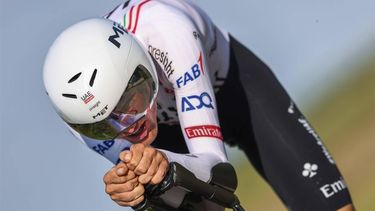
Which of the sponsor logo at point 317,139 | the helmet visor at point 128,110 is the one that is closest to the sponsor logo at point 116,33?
the helmet visor at point 128,110

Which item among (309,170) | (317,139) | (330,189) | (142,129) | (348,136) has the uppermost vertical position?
(142,129)

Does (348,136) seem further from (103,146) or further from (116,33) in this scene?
(116,33)

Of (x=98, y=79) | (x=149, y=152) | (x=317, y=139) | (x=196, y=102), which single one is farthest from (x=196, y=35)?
(x=149, y=152)

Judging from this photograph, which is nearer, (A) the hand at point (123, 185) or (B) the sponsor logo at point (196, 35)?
(A) the hand at point (123, 185)

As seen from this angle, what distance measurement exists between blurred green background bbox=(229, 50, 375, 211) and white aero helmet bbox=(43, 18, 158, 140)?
5.04 meters

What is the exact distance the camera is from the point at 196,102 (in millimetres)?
6133

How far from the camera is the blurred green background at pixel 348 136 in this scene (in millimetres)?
10922

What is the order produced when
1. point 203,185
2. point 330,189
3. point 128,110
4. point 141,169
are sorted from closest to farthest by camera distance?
1. point 141,169
2. point 203,185
3. point 128,110
4. point 330,189

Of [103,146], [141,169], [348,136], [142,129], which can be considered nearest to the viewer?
[141,169]

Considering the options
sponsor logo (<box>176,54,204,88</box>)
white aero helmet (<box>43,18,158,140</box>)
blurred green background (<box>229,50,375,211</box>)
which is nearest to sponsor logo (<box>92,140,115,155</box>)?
white aero helmet (<box>43,18,158,140</box>)

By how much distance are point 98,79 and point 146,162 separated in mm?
825

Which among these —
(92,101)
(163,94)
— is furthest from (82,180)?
(92,101)

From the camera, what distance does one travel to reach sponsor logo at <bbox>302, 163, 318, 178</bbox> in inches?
267

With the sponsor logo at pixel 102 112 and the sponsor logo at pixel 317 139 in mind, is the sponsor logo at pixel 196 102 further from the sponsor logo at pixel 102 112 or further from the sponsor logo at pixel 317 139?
the sponsor logo at pixel 317 139
